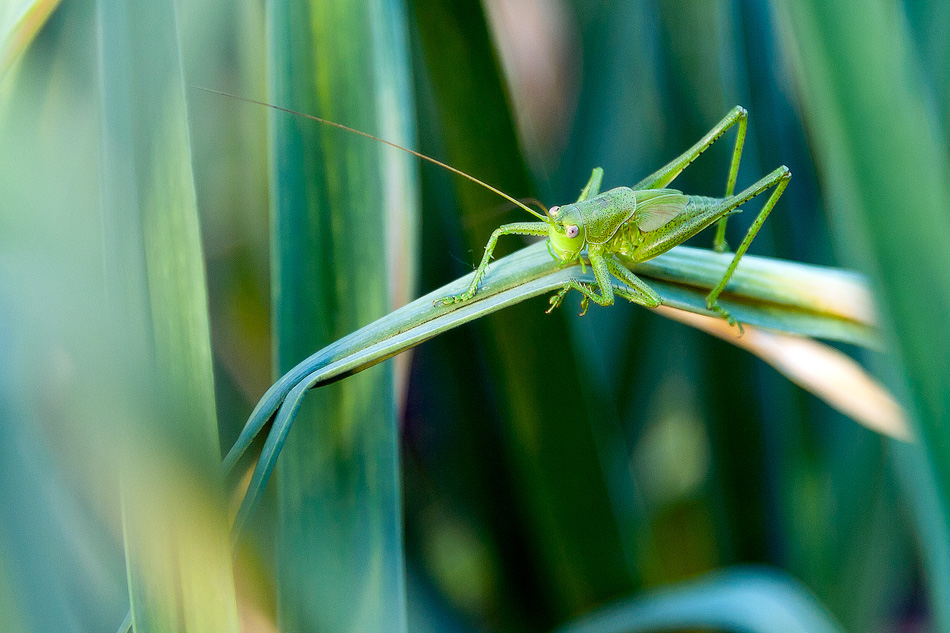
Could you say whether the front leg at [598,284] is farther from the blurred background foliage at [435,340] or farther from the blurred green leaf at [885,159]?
the blurred green leaf at [885,159]

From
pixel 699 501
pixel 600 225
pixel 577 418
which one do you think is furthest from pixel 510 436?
pixel 699 501

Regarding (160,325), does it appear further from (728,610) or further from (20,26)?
(728,610)

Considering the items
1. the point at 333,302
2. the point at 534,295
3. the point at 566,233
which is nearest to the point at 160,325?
the point at 333,302

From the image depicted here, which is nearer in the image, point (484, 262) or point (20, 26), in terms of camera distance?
point (20, 26)

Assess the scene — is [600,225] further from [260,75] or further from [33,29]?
[33,29]

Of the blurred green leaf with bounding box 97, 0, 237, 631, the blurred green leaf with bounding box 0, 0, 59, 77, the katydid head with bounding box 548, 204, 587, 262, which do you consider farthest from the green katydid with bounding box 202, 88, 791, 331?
the blurred green leaf with bounding box 0, 0, 59, 77

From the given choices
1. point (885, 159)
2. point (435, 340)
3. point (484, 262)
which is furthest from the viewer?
point (435, 340)

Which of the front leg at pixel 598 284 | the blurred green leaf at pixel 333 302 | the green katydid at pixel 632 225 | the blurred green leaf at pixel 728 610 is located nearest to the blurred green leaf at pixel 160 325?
the blurred green leaf at pixel 333 302
